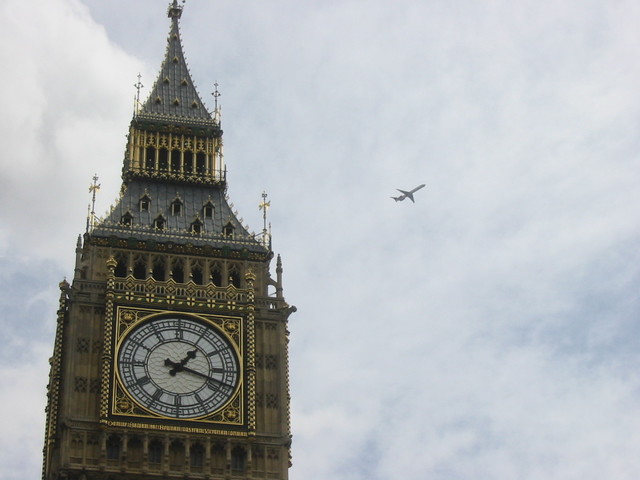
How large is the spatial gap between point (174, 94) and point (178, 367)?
709 inches

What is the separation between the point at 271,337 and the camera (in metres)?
72.9

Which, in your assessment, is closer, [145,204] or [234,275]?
[234,275]

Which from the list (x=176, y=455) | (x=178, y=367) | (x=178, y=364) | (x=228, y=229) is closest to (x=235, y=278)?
(x=228, y=229)

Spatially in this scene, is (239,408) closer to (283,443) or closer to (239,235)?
(283,443)

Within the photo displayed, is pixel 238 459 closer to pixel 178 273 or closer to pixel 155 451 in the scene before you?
pixel 155 451

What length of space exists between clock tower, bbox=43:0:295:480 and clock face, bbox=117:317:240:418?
0.04m

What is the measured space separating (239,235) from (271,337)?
19.6 feet

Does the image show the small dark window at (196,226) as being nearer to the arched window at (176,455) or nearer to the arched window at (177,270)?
the arched window at (177,270)

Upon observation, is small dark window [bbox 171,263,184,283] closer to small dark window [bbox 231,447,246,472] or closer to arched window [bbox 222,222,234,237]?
arched window [bbox 222,222,234,237]

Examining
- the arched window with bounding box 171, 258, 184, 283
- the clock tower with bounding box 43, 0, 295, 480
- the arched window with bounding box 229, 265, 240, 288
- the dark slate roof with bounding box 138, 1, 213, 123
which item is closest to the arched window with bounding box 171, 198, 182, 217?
the clock tower with bounding box 43, 0, 295, 480

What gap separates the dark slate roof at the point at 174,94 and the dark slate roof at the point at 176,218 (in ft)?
14.6

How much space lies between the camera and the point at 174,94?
276ft

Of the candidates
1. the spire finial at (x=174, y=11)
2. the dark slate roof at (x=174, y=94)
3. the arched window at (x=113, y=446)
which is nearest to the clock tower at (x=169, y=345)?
the arched window at (x=113, y=446)

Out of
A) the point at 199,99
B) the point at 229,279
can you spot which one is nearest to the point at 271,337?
the point at 229,279
